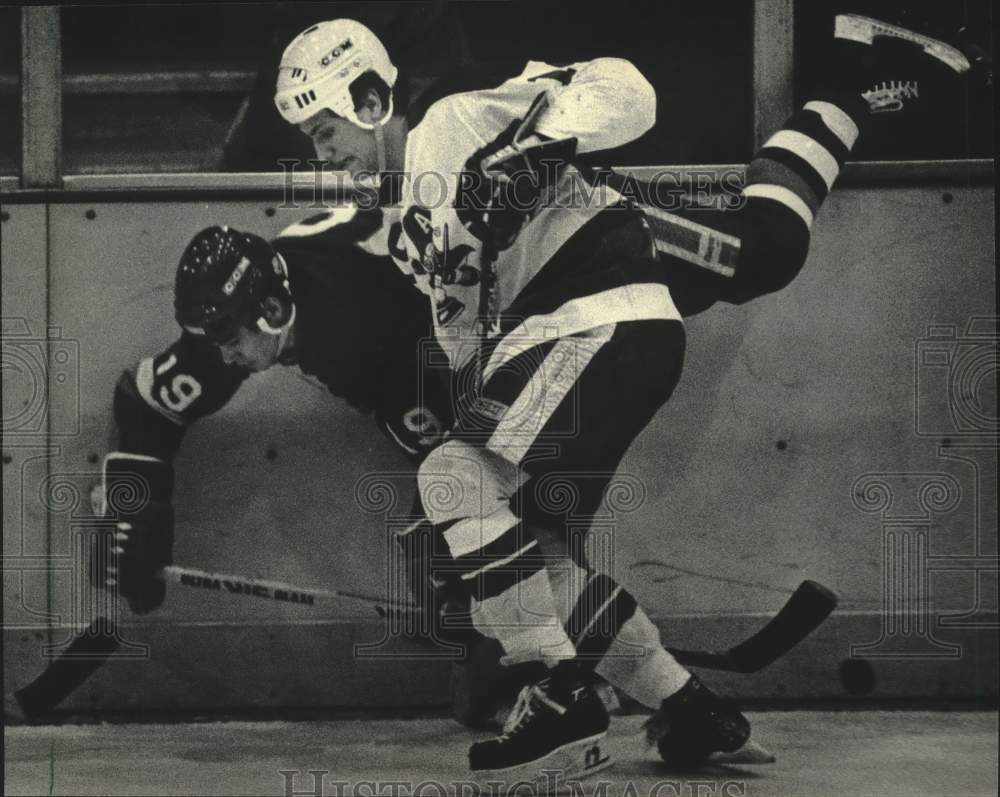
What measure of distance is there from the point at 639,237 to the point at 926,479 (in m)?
0.94

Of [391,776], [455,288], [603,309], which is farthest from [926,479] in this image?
[391,776]

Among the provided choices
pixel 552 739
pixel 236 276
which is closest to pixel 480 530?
pixel 552 739

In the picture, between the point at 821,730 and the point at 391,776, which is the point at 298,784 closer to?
the point at 391,776

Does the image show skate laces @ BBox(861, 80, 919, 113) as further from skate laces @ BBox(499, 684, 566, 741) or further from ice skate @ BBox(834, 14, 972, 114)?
skate laces @ BBox(499, 684, 566, 741)

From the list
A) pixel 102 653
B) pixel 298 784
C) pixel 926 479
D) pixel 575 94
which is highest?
pixel 575 94

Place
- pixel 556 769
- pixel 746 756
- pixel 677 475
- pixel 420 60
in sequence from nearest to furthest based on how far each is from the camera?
pixel 556 769 → pixel 746 756 → pixel 420 60 → pixel 677 475

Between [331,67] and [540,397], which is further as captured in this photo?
[331,67]

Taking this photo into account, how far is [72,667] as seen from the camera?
11.4ft

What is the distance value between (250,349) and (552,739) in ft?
3.92

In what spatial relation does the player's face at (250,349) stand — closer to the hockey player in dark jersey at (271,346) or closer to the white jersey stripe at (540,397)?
the hockey player in dark jersey at (271,346)

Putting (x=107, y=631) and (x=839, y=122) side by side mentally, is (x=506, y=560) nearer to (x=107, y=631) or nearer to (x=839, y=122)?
(x=107, y=631)

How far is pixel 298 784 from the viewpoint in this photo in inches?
124

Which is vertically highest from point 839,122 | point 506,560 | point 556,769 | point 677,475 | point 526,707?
point 839,122

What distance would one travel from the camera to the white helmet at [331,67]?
3350 mm
